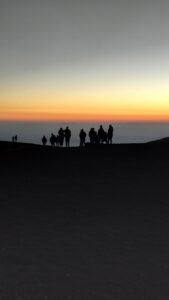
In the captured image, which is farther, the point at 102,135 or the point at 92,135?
the point at 92,135

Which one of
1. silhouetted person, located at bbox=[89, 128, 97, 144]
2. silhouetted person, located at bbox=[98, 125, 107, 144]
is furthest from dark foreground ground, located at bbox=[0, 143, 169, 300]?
silhouetted person, located at bbox=[89, 128, 97, 144]

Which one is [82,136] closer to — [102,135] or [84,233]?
[102,135]

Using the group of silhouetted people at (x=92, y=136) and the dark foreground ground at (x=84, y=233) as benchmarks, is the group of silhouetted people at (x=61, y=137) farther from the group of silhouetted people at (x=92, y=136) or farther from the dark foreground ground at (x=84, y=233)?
the dark foreground ground at (x=84, y=233)

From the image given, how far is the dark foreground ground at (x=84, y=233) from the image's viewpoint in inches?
361

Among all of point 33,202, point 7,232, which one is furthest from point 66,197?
point 7,232

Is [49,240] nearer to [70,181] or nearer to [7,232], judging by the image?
[7,232]

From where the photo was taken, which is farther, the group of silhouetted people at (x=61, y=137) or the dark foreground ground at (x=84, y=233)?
the group of silhouetted people at (x=61, y=137)

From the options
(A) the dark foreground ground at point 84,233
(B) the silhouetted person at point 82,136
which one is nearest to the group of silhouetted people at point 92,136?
(B) the silhouetted person at point 82,136

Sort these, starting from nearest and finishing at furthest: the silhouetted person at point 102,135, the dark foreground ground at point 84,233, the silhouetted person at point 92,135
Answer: the dark foreground ground at point 84,233 → the silhouetted person at point 102,135 → the silhouetted person at point 92,135

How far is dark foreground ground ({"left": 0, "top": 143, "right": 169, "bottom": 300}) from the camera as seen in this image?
30.1ft

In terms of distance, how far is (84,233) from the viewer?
12.2 m

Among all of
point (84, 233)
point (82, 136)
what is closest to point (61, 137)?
point (82, 136)

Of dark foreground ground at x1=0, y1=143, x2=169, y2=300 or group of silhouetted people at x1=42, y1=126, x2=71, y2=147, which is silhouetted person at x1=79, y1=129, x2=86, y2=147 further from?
dark foreground ground at x1=0, y1=143, x2=169, y2=300

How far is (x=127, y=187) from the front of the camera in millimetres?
17781
